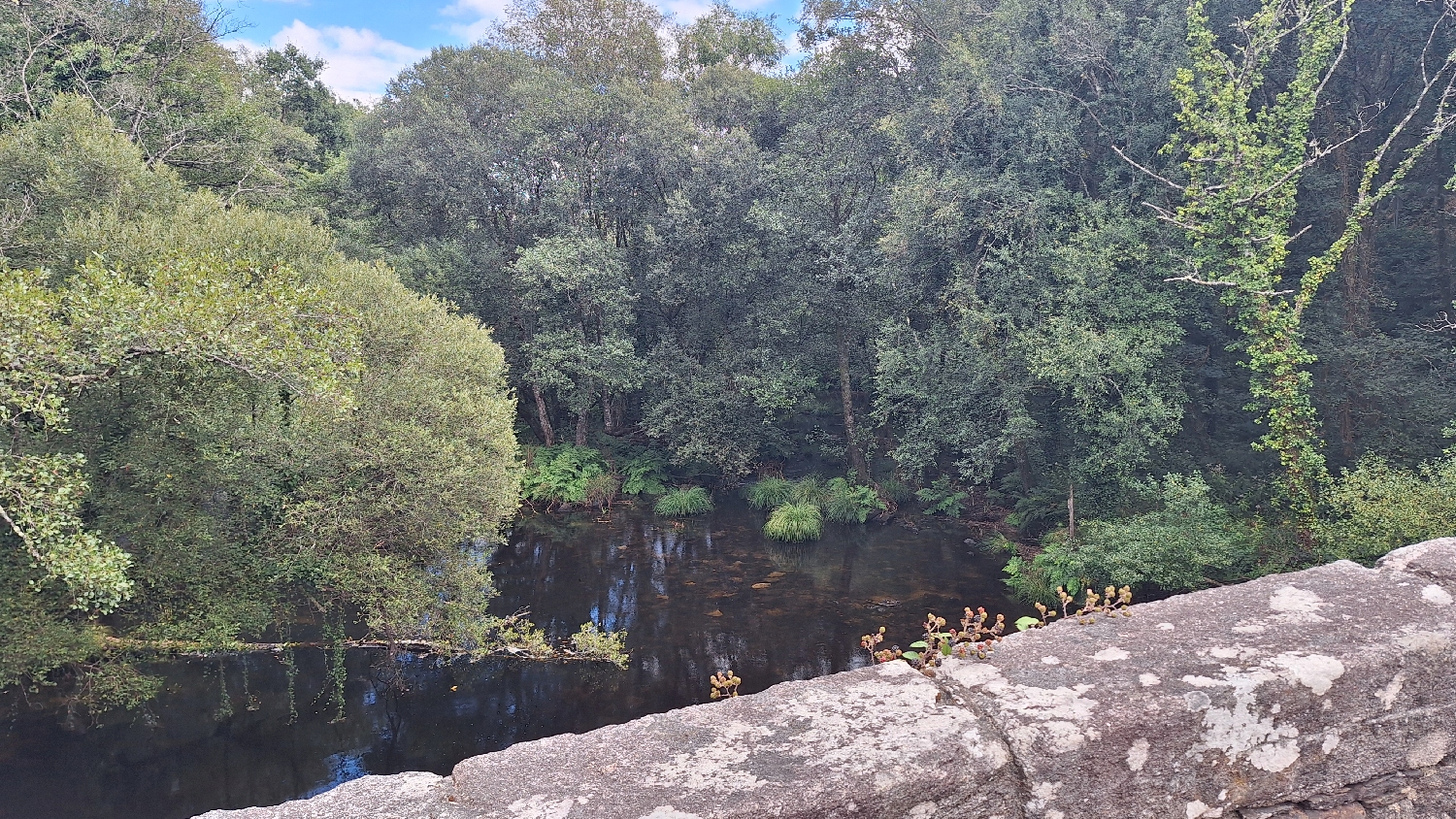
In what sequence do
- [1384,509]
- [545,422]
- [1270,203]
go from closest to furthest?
[1384,509] → [1270,203] → [545,422]

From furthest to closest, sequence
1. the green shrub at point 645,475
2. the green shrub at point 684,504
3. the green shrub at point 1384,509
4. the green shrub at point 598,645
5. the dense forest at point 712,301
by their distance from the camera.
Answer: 1. the green shrub at point 645,475
2. the green shrub at point 684,504
3. the green shrub at point 598,645
4. the green shrub at point 1384,509
5. the dense forest at point 712,301

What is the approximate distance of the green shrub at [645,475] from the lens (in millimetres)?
23141

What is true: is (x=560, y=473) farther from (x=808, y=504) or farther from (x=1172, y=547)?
(x=1172, y=547)

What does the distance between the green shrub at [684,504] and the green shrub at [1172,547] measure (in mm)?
9771

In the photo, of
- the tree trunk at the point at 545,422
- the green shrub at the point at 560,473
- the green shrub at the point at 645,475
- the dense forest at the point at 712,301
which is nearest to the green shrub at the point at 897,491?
the dense forest at the point at 712,301

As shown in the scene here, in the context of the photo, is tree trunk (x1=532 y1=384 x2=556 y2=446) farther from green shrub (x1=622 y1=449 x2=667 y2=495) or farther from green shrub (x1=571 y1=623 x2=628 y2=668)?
green shrub (x1=571 y1=623 x2=628 y2=668)

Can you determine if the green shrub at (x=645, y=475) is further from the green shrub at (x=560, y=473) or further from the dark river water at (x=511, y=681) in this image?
the dark river water at (x=511, y=681)

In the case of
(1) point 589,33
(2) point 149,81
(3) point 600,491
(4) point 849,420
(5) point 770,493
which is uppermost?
(1) point 589,33

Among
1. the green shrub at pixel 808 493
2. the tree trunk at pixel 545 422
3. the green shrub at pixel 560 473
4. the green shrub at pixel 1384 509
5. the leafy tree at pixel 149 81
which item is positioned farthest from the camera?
the tree trunk at pixel 545 422

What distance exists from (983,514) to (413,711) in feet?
43.6

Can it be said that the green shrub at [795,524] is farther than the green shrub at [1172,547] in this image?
Yes

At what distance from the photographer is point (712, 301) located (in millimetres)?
21953

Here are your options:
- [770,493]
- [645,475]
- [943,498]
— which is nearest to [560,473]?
[645,475]

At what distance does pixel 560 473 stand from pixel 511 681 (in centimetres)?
1067
